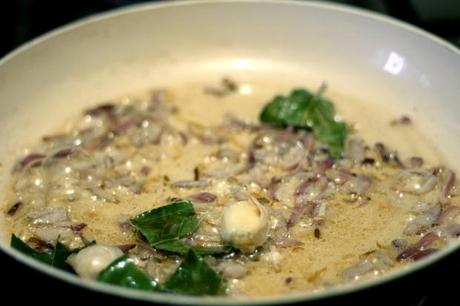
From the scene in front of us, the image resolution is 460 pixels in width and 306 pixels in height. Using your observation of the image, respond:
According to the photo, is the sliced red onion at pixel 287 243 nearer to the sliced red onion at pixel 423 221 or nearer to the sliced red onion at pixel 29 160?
the sliced red onion at pixel 423 221

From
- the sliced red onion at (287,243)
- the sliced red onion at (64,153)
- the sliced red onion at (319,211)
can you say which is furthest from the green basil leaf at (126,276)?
the sliced red onion at (64,153)

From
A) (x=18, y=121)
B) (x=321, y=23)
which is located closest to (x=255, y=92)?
(x=321, y=23)

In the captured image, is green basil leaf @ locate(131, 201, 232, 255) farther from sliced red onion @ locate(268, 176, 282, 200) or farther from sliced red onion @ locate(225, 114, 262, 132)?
sliced red onion @ locate(225, 114, 262, 132)

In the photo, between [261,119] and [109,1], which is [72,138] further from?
[109,1]

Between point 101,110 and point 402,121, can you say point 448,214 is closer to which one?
point 402,121

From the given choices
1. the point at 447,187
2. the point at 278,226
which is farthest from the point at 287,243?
the point at 447,187

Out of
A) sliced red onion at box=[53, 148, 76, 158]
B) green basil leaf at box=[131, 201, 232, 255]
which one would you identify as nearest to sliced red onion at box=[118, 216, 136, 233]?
green basil leaf at box=[131, 201, 232, 255]
